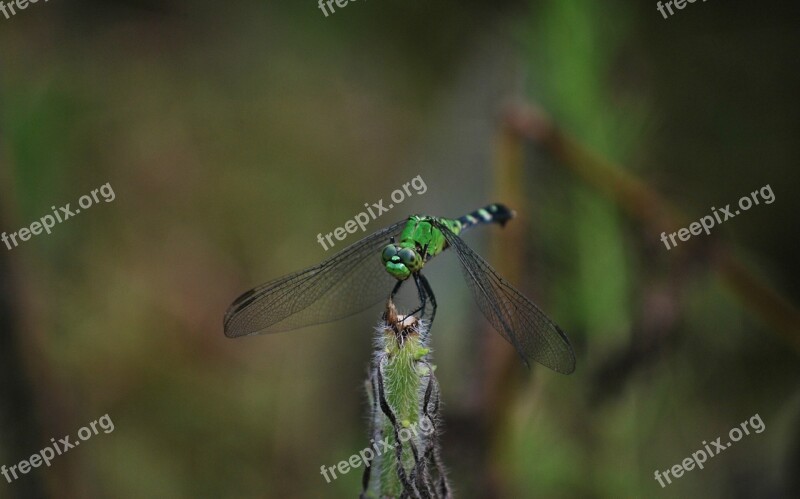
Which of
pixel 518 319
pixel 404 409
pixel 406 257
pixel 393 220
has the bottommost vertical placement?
pixel 404 409

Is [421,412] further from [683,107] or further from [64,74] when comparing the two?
[64,74]

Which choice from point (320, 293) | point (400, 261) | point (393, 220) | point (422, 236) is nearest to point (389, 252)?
point (400, 261)

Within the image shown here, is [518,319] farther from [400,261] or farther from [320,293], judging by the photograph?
[320,293]

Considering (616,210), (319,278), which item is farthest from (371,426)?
(616,210)

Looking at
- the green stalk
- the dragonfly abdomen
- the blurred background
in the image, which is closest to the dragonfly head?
the dragonfly abdomen

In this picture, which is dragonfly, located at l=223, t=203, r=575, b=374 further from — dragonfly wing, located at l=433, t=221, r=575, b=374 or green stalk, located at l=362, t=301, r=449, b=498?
green stalk, located at l=362, t=301, r=449, b=498

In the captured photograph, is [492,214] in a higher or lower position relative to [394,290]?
higher
